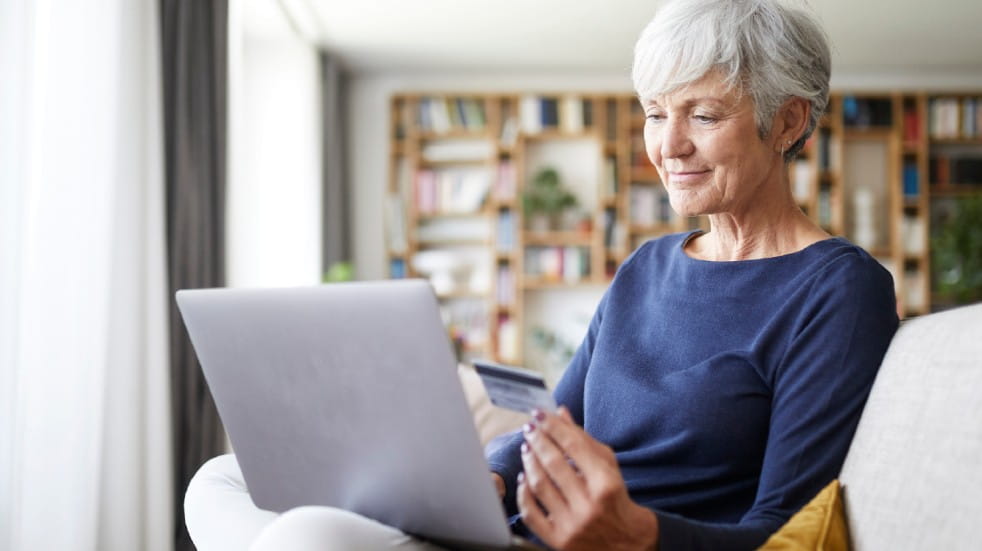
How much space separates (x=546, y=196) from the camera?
247 inches

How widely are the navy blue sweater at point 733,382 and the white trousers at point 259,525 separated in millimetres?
309

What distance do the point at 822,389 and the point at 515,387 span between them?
44 centimetres

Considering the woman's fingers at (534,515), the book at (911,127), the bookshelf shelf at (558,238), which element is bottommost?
the woman's fingers at (534,515)

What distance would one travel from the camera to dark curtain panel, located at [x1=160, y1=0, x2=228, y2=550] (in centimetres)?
313

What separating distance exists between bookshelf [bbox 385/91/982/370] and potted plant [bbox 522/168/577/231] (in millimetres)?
88

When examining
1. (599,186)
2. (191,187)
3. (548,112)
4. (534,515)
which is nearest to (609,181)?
(599,186)

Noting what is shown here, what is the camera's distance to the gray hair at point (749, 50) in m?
1.23

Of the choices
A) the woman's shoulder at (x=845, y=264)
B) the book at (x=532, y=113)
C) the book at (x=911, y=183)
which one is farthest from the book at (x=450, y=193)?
the woman's shoulder at (x=845, y=264)

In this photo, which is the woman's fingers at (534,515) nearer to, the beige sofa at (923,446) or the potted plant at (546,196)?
the beige sofa at (923,446)

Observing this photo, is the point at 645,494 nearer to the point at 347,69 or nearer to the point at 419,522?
the point at 419,522

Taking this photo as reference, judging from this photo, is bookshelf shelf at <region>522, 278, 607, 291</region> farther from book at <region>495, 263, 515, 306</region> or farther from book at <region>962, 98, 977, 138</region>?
book at <region>962, 98, 977, 138</region>

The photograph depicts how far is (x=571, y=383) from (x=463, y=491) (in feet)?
1.98

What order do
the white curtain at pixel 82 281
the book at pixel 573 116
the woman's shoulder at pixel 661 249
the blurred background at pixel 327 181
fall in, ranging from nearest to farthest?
the woman's shoulder at pixel 661 249
the white curtain at pixel 82 281
the blurred background at pixel 327 181
the book at pixel 573 116

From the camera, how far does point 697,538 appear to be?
3.17ft
